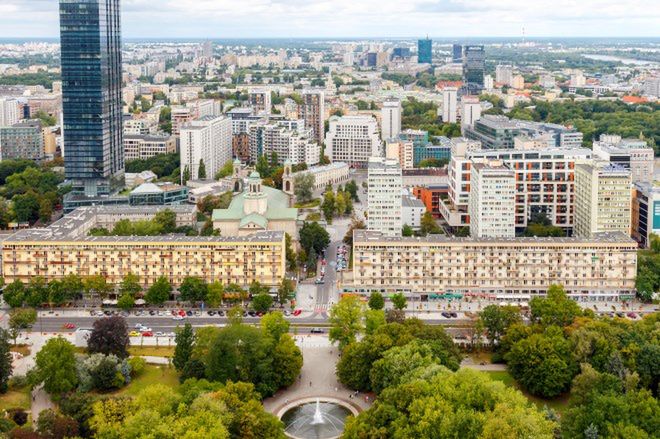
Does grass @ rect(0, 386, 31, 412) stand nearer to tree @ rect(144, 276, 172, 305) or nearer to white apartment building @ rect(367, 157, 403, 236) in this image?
tree @ rect(144, 276, 172, 305)

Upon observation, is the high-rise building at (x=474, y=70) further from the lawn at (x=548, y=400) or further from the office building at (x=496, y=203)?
the lawn at (x=548, y=400)

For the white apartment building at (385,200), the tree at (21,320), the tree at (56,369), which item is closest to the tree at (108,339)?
the tree at (56,369)

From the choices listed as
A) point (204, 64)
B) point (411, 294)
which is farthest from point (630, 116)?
point (204, 64)

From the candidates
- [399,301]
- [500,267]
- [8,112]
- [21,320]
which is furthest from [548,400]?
[8,112]

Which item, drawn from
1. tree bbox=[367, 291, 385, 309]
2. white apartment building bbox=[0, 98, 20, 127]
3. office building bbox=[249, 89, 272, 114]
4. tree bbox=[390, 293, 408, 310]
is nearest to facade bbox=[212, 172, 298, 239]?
tree bbox=[367, 291, 385, 309]

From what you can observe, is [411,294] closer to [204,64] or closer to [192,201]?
[192,201]

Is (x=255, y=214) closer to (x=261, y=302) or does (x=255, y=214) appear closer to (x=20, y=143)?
(x=261, y=302)
